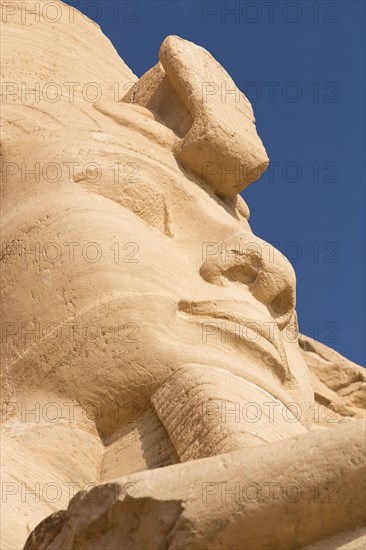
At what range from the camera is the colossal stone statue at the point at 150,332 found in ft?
13.0

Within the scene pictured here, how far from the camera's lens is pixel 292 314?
688 cm

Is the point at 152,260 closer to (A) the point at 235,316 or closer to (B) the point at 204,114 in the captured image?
(A) the point at 235,316

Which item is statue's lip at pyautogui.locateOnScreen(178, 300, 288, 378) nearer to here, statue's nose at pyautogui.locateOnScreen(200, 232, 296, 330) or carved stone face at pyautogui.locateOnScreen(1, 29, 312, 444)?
carved stone face at pyautogui.locateOnScreen(1, 29, 312, 444)

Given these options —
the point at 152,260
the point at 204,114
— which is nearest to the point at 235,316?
the point at 152,260

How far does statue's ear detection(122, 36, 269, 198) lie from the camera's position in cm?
725

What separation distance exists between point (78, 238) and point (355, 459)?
8.62 ft

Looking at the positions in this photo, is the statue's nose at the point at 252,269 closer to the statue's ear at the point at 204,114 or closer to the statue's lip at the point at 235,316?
the statue's lip at the point at 235,316

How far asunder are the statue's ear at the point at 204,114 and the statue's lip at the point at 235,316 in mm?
1267

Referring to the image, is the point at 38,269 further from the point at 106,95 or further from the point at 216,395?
the point at 106,95

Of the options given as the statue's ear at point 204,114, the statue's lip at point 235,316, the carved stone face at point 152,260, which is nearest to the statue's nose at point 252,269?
the carved stone face at point 152,260

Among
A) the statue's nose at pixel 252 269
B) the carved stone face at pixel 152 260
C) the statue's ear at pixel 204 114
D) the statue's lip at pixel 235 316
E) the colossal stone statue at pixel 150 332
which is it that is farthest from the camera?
the statue's ear at pixel 204 114

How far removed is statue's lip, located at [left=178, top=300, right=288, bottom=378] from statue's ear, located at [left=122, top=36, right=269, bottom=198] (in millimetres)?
1267

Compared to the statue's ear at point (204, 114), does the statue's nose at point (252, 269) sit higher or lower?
lower

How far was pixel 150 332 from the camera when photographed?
19.1 feet
